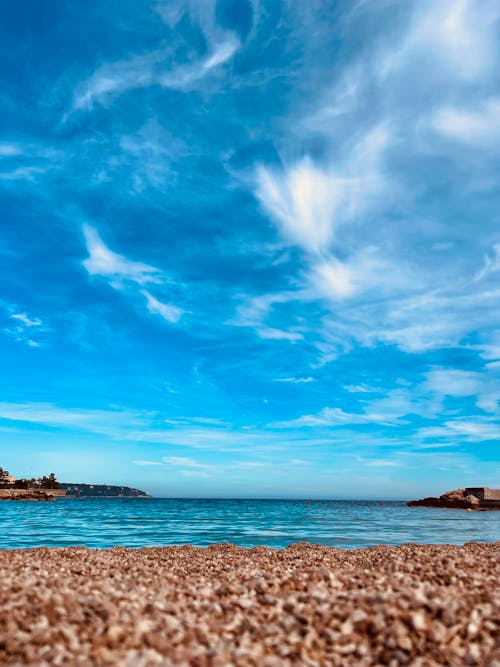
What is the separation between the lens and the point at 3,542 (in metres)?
28.1

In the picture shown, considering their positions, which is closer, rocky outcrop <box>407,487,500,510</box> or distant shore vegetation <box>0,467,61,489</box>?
rocky outcrop <box>407,487,500,510</box>

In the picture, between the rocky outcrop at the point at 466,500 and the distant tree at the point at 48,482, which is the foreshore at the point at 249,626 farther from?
the distant tree at the point at 48,482

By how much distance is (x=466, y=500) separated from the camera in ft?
323

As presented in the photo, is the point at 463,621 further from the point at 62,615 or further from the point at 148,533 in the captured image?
the point at 148,533

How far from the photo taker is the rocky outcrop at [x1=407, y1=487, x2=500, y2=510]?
94.5 meters

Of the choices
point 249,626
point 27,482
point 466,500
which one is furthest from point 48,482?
point 249,626

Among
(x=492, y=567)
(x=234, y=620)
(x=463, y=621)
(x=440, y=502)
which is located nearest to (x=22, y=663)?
(x=234, y=620)

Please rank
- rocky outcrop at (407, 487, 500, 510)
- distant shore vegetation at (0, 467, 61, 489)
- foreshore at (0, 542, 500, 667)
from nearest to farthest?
foreshore at (0, 542, 500, 667) < rocky outcrop at (407, 487, 500, 510) < distant shore vegetation at (0, 467, 61, 489)

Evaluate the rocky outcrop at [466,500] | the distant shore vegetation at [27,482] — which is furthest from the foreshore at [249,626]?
the distant shore vegetation at [27,482]

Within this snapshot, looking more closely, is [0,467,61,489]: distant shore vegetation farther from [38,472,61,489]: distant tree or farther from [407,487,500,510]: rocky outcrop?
[407,487,500,510]: rocky outcrop

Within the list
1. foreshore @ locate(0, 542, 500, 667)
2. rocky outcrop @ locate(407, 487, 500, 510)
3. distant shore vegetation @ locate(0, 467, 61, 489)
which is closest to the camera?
foreshore @ locate(0, 542, 500, 667)

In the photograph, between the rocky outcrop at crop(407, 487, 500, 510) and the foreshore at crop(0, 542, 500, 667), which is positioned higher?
the foreshore at crop(0, 542, 500, 667)

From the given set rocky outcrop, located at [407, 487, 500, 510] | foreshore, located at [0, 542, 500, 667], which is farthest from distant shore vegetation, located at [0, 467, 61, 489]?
foreshore, located at [0, 542, 500, 667]

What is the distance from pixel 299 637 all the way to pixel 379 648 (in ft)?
3.35
